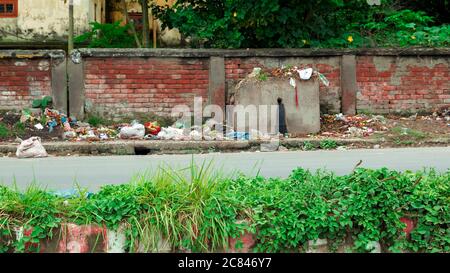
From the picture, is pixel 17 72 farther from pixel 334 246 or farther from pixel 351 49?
pixel 334 246

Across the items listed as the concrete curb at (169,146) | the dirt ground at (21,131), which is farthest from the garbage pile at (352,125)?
the dirt ground at (21,131)

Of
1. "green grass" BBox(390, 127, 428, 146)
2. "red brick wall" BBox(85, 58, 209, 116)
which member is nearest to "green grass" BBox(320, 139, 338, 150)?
"green grass" BBox(390, 127, 428, 146)

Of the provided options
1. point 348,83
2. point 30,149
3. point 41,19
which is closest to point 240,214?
point 30,149

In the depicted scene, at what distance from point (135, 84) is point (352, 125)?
4.19m

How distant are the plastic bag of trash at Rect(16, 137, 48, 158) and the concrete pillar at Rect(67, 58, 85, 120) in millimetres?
2013

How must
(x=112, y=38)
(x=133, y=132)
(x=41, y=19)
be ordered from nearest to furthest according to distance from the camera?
(x=133, y=132) < (x=112, y=38) < (x=41, y=19)

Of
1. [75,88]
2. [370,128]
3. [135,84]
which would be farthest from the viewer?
[135,84]

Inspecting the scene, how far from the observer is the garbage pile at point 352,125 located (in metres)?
12.9

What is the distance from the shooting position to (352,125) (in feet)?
43.7

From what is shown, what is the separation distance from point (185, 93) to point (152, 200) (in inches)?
356

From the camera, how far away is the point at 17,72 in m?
13.4

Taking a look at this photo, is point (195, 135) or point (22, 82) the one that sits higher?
point (22, 82)

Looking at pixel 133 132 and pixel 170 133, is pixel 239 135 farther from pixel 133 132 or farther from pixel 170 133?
pixel 133 132
